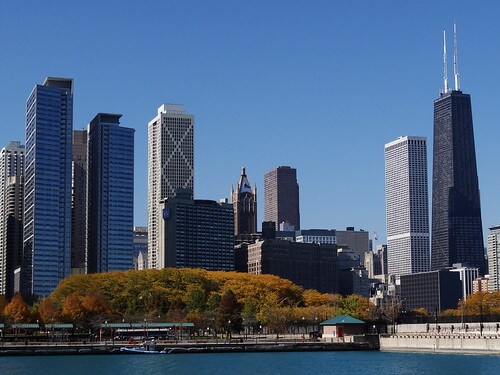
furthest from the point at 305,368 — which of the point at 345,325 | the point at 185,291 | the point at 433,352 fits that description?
the point at 185,291

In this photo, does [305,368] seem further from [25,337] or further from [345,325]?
[25,337]

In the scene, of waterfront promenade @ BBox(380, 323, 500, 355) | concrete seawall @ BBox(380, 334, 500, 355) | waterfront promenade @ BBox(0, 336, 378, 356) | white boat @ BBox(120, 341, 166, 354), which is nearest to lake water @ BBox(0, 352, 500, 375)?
concrete seawall @ BBox(380, 334, 500, 355)

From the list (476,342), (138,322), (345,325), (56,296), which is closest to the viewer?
(476,342)

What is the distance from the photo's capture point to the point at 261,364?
111 meters

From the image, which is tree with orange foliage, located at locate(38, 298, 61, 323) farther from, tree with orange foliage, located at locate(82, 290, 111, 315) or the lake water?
the lake water

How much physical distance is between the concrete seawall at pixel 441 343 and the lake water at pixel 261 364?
7.66 ft

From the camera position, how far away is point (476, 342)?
388ft

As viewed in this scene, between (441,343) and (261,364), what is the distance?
1017 inches

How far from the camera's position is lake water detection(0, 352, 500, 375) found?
100 meters

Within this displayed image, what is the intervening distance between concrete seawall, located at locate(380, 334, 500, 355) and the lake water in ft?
7.66

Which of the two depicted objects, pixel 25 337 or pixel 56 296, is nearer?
pixel 25 337

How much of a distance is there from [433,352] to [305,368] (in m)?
25.7

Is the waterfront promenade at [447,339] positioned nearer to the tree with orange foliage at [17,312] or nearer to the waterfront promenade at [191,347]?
the waterfront promenade at [191,347]

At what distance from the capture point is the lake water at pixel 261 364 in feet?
330
